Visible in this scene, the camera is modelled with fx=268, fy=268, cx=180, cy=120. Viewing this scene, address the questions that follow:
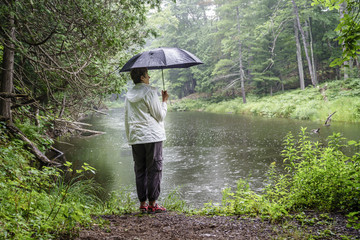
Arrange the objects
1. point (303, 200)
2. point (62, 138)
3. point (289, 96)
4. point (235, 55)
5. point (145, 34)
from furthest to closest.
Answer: point (235, 55), point (289, 96), point (62, 138), point (145, 34), point (303, 200)

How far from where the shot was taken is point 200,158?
977 centimetres

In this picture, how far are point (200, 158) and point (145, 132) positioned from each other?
6.34 m

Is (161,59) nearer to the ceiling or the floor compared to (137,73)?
nearer to the ceiling

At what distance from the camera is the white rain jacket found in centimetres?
368

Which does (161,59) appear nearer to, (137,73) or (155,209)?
(137,73)

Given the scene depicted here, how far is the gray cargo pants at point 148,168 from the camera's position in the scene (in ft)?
12.3

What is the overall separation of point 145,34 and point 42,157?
14.2 feet

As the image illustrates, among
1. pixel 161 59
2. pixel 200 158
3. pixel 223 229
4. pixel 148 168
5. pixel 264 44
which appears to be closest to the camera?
pixel 223 229

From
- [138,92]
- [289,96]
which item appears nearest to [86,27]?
[138,92]

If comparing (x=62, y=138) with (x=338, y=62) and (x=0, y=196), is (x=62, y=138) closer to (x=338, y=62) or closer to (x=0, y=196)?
(x=0, y=196)

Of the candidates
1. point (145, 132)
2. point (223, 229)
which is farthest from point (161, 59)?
point (223, 229)

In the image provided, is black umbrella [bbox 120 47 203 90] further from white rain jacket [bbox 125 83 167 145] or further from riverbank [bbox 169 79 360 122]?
riverbank [bbox 169 79 360 122]

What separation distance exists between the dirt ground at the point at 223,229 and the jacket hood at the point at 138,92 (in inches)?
64.7

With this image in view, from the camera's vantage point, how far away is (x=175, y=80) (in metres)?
43.8
